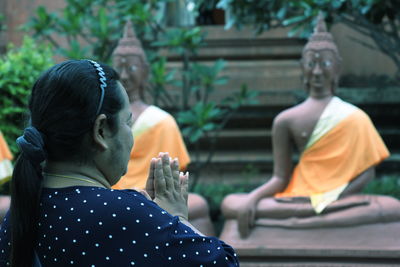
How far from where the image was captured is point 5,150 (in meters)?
5.45

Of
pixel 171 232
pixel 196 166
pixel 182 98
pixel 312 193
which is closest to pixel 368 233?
pixel 312 193

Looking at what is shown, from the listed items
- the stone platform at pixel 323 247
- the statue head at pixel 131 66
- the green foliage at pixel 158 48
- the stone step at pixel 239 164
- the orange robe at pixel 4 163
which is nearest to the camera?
the stone platform at pixel 323 247

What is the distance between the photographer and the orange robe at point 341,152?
5.56 metres

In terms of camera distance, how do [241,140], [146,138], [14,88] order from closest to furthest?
[146,138]
[14,88]
[241,140]

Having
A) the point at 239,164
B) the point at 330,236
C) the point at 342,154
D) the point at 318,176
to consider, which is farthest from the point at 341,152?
the point at 239,164

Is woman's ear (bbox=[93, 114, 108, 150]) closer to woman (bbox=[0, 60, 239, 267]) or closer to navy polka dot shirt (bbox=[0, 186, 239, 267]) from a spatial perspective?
woman (bbox=[0, 60, 239, 267])

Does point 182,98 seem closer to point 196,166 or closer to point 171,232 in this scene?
point 196,166

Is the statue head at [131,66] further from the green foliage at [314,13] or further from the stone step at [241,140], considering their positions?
the stone step at [241,140]

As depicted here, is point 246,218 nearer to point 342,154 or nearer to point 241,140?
point 342,154

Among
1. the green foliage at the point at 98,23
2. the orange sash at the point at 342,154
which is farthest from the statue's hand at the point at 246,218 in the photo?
the green foliage at the point at 98,23

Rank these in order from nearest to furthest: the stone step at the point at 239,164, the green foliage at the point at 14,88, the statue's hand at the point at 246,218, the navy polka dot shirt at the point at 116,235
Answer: the navy polka dot shirt at the point at 116,235 < the statue's hand at the point at 246,218 < the green foliage at the point at 14,88 < the stone step at the point at 239,164

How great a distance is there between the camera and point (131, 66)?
5883mm

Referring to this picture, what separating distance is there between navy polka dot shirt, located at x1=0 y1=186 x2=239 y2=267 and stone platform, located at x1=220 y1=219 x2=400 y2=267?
12.0ft

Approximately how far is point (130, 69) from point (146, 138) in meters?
0.58
